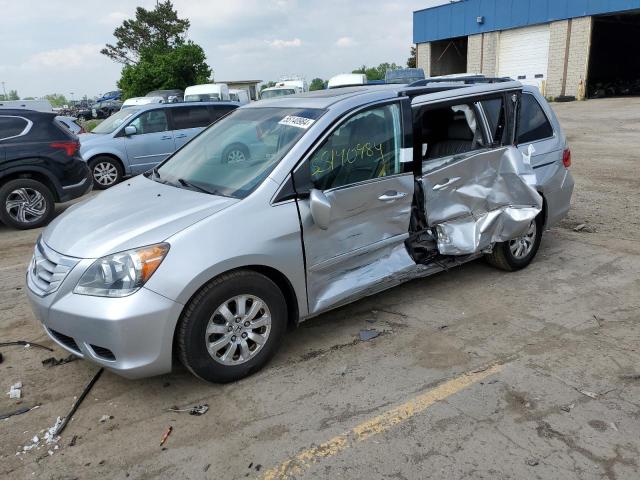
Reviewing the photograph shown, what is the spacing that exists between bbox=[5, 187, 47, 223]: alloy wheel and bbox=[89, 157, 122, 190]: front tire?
2831 millimetres

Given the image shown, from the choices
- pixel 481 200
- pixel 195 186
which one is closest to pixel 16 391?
pixel 195 186

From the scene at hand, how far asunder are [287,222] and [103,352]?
1333 millimetres

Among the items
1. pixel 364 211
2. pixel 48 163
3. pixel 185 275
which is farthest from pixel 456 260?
pixel 48 163

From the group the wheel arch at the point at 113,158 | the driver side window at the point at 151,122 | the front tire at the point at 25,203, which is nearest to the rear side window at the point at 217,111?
the driver side window at the point at 151,122

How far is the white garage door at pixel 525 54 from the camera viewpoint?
30.2 meters

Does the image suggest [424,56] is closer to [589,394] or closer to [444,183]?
→ [444,183]

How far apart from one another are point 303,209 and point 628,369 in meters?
2.33

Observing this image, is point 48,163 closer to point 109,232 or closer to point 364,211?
point 109,232

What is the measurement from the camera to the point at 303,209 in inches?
135

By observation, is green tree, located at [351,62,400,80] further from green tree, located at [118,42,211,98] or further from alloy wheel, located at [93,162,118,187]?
A: alloy wheel, located at [93,162,118,187]

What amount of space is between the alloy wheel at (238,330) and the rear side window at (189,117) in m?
8.53

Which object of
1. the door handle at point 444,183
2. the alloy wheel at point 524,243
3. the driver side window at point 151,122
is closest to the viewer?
the door handle at point 444,183

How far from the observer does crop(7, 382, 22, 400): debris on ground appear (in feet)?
10.8

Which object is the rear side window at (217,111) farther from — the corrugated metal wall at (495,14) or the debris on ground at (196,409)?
the corrugated metal wall at (495,14)
